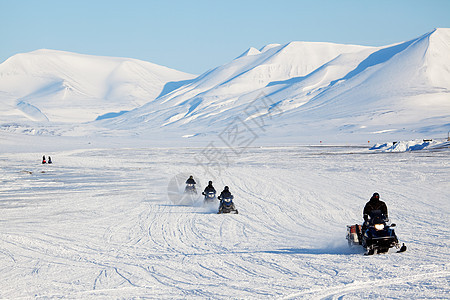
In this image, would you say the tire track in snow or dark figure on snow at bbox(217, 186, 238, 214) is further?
dark figure on snow at bbox(217, 186, 238, 214)

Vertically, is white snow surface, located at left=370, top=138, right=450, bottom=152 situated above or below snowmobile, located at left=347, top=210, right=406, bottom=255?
below

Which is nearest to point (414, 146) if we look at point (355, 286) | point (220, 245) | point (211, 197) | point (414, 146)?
point (414, 146)

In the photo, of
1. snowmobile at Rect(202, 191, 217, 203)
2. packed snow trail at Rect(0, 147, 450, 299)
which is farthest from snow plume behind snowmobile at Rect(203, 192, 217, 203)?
packed snow trail at Rect(0, 147, 450, 299)

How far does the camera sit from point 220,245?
46.6 feet

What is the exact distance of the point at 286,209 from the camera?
69.7 ft

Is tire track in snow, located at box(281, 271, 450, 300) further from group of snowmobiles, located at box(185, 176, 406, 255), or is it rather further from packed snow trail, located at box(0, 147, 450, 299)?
group of snowmobiles, located at box(185, 176, 406, 255)

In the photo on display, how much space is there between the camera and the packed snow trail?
9.92 meters

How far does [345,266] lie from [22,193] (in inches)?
846

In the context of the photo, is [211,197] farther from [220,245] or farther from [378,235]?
[378,235]

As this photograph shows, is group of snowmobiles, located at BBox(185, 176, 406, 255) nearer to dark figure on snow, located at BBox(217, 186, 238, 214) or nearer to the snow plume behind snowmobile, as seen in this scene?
dark figure on snow, located at BBox(217, 186, 238, 214)

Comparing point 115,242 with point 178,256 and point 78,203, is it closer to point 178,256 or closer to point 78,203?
point 178,256

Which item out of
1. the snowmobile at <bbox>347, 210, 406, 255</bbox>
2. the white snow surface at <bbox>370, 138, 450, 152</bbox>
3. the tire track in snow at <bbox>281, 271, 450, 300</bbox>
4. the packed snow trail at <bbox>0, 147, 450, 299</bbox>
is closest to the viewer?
the tire track in snow at <bbox>281, 271, 450, 300</bbox>

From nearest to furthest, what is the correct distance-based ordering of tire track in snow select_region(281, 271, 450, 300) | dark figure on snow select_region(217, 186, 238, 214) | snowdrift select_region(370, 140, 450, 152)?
tire track in snow select_region(281, 271, 450, 300), dark figure on snow select_region(217, 186, 238, 214), snowdrift select_region(370, 140, 450, 152)

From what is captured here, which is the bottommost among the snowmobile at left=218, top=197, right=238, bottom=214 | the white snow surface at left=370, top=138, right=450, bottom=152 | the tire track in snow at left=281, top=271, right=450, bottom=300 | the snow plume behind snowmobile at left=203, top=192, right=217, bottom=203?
the white snow surface at left=370, top=138, right=450, bottom=152
